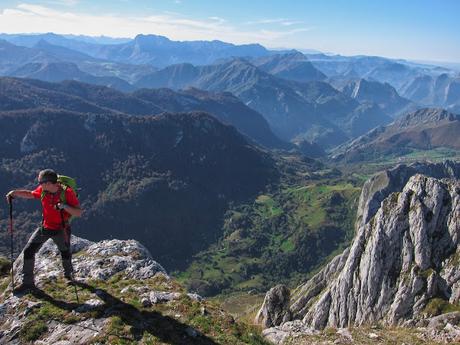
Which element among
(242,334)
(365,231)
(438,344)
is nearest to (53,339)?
(242,334)

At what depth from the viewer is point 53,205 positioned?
24062mm

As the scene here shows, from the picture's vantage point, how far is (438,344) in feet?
96.5

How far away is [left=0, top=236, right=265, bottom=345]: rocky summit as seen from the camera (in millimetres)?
21750

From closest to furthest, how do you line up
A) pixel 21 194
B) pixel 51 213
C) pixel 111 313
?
pixel 111 313, pixel 51 213, pixel 21 194

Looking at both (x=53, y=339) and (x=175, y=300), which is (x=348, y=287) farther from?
(x=53, y=339)

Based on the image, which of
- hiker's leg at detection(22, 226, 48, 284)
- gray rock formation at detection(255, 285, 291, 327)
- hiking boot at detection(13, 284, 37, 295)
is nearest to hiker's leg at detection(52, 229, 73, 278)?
hiker's leg at detection(22, 226, 48, 284)

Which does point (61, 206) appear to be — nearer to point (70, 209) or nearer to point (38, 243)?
point (70, 209)

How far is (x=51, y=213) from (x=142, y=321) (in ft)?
27.1

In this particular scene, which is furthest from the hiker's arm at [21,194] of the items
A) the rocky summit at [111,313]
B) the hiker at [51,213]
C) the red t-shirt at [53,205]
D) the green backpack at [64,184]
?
the rocky summit at [111,313]

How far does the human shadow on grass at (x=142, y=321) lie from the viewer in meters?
21.8

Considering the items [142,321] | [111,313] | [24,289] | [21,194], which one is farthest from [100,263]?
[142,321]

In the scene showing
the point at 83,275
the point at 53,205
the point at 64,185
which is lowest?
the point at 83,275

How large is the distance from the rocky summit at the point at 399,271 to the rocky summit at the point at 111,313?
86.7 ft

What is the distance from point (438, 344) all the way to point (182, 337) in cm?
1914
